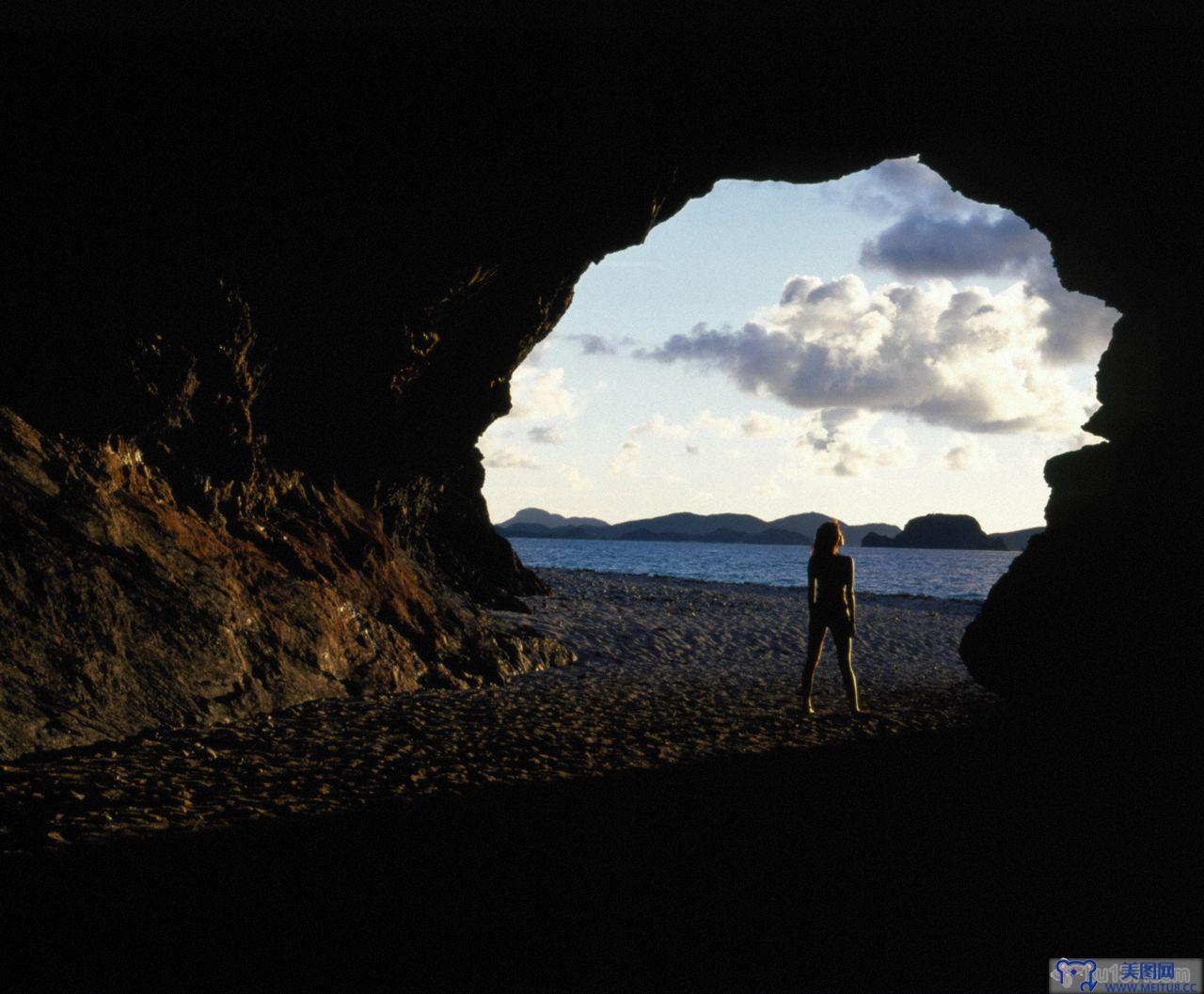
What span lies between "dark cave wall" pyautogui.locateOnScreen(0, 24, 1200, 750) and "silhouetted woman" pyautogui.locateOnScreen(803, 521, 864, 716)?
237 centimetres

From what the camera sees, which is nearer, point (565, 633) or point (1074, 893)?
point (1074, 893)

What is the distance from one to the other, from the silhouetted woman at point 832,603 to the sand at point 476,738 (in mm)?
543

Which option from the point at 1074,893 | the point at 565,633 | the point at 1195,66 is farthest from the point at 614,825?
the point at 565,633

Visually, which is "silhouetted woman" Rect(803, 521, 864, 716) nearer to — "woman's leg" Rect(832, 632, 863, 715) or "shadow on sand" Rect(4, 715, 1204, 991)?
"woman's leg" Rect(832, 632, 863, 715)

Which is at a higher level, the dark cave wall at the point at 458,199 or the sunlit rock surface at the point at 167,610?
the dark cave wall at the point at 458,199

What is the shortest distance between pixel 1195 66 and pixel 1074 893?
984cm

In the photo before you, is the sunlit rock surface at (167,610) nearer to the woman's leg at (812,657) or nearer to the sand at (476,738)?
the sand at (476,738)

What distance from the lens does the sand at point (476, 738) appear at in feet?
18.6

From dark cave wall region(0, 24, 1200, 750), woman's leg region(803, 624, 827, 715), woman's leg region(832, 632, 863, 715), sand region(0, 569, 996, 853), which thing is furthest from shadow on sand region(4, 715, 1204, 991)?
dark cave wall region(0, 24, 1200, 750)

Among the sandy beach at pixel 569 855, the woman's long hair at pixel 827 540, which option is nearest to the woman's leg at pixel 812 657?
the woman's long hair at pixel 827 540

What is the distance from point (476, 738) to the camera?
8.09 m

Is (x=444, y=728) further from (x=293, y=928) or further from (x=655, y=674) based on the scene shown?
(x=655, y=674)

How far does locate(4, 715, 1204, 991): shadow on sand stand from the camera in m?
3.79

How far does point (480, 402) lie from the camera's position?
1838 centimetres
